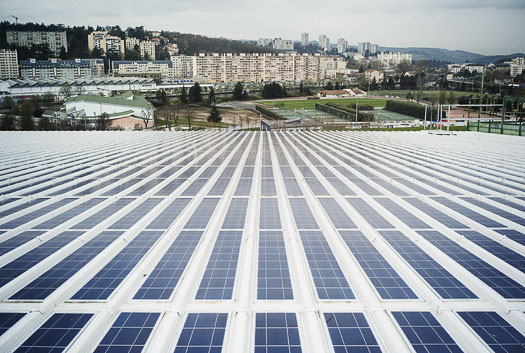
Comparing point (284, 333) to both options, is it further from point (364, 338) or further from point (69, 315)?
point (69, 315)

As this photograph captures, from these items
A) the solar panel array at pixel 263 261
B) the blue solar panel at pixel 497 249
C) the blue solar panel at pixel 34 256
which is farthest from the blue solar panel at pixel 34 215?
the blue solar panel at pixel 497 249

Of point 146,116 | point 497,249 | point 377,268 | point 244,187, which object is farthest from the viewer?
point 146,116

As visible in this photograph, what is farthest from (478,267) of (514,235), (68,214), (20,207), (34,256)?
(20,207)

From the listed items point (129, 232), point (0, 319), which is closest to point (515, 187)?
point (129, 232)

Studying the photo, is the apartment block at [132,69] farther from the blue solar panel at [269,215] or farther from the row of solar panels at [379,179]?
the blue solar panel at [269,215]

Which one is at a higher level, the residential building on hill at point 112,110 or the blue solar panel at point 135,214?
the residential building on hill at point 112,110

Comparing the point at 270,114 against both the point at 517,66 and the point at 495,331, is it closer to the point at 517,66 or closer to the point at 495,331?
the point at 495,331
